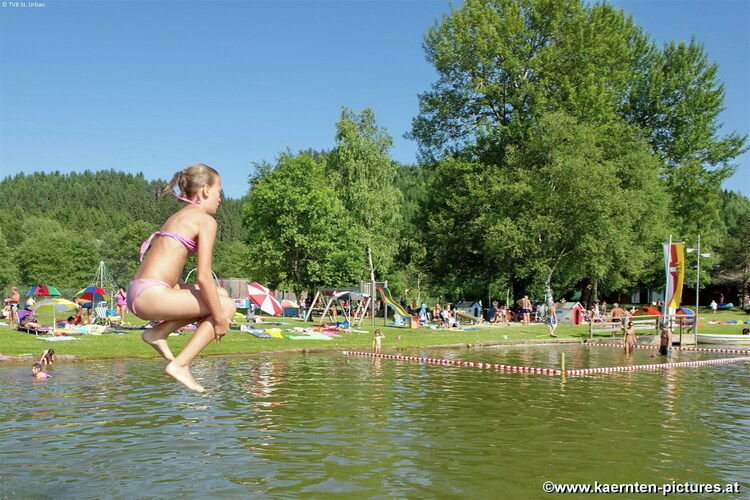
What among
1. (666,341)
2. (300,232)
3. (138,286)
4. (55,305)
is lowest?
(666,341)

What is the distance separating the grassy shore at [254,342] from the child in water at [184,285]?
18420 millimetres

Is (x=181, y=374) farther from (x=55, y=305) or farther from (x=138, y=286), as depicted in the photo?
(x=55, y=305)

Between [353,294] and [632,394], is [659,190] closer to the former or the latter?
[353,294]

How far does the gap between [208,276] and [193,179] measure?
84 cm

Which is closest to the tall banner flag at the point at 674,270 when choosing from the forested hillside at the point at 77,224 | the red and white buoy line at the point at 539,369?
the red and white buoy line at the point at 539,369

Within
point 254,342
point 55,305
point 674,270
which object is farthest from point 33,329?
point 674,270

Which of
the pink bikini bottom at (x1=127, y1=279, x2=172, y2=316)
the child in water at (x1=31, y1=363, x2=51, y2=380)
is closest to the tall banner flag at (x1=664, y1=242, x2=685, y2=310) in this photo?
the child in water at (x1=31, y1=363, x2=51, y2=380)

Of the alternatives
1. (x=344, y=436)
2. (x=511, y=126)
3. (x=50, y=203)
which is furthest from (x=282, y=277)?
(x=50, y=203)

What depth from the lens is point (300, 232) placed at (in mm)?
58625

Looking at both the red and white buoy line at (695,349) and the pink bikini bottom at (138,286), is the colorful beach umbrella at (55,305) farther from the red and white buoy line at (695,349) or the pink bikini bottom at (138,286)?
the pink bikini bottom at (138,286)

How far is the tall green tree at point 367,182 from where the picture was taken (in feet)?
208

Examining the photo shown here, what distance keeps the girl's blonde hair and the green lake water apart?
4846 mm

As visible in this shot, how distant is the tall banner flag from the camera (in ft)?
110

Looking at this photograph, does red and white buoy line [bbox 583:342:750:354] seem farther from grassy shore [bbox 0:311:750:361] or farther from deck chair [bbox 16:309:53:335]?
deck chair [bbox 16:309:53:335]
